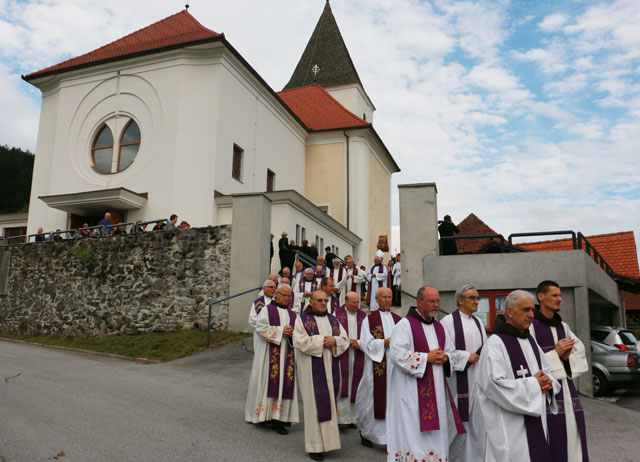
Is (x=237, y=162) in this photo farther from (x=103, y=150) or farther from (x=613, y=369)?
(x=613, y=369)

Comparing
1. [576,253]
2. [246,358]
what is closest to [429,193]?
[576,253]

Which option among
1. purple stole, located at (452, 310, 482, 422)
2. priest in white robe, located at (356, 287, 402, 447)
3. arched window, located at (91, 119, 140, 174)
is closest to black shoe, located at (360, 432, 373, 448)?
priest in white robe, located at (356, 287, 402, 447)

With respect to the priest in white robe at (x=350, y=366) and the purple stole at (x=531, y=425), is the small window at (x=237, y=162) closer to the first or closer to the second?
the priest in white robe at (x=350, y=366)

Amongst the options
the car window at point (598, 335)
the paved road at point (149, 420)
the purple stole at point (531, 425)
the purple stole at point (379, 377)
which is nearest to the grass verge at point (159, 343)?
the paved road at point (149, 420)

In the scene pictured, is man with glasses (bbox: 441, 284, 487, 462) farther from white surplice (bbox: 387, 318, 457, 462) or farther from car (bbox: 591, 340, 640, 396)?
car (bbox: 591, 340, 640, 396)

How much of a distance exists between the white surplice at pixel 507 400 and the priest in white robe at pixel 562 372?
0.52 ft

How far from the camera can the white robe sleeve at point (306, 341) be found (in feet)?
22.1

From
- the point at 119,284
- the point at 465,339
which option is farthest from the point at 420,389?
the point at 119,284

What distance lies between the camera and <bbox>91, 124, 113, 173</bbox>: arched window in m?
21.8

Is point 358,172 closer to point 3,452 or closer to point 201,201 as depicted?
point 201,201

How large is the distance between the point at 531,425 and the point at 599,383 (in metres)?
8.94

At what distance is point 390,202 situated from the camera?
3422 centimetres

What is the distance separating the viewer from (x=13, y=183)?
154 ft

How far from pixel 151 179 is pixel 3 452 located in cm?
1540
